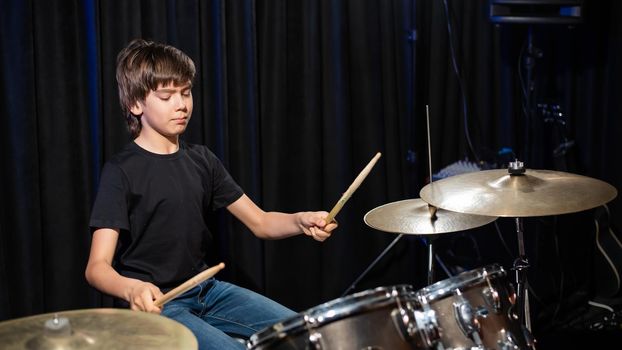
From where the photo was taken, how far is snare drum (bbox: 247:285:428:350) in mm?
1670

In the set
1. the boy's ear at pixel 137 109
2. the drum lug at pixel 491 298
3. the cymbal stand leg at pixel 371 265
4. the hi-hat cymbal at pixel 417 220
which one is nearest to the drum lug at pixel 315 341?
the drum lug at pixel 491 298

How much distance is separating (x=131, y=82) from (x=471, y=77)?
1833 mm

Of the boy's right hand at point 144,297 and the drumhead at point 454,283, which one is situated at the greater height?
the boy's right hand at point 144,297

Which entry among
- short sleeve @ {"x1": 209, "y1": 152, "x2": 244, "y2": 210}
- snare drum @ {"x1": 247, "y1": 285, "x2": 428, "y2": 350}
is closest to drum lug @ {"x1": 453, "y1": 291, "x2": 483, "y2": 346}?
snare drum @ {"x1": 247, "y1": 285, "x2": 428, "y2": 350}

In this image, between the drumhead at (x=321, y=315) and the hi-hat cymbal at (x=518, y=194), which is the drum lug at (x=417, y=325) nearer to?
the drumhead at (x=321, y=315)

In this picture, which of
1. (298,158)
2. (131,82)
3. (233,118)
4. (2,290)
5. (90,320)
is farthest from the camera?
(298,158)

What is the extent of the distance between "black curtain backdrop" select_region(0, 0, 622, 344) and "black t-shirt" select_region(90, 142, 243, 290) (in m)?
0.45

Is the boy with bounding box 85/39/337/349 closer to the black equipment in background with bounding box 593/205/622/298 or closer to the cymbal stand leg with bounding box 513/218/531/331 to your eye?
the cymbal stand leg with bounding box 513/218/531/331

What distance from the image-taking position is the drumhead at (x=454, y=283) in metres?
2.00

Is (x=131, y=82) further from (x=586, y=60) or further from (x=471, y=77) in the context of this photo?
(x=586, y=60)

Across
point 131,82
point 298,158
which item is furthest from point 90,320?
point 298,158

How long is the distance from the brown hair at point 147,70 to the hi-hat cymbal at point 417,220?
2.43ft

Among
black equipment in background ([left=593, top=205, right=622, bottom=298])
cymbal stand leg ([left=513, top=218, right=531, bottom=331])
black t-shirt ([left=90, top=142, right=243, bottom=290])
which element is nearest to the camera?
black t-shirt ([left=90, top=142, right=243, bottom=290])

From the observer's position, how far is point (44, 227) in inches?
99.6
